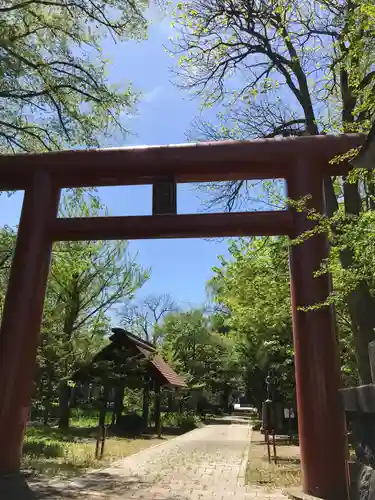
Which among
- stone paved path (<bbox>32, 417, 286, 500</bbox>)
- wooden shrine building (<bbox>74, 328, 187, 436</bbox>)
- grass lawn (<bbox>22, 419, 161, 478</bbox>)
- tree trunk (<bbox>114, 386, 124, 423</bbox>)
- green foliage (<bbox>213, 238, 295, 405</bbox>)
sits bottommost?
stone paved path (<bbox>32, 417, 286, 500</bbox>)

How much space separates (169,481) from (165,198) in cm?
516

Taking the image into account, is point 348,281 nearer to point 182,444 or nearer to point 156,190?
point 156,190

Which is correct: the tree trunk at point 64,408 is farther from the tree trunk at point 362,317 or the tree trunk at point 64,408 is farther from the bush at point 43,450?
the tree trunk at point 362,317

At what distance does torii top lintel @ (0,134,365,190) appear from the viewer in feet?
25.2

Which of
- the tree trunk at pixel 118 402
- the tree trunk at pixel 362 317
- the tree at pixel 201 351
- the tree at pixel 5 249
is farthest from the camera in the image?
the tree at pixel 201 351

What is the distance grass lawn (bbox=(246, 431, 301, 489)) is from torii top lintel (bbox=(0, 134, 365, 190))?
547 cm

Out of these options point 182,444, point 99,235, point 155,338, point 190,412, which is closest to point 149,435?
point 182,444

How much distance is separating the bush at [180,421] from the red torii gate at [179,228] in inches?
714

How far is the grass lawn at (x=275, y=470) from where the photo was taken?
7.99 m

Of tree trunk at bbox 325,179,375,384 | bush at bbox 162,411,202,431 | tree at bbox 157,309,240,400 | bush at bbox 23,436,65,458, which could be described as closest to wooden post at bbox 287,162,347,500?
tree trunk at bbox 325,179,375,384

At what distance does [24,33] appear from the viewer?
9594 millimetres

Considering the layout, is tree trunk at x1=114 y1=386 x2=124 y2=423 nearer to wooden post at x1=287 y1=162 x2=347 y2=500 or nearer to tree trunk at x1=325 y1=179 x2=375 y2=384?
tree trunk at x1=325 y1=179 x2=375 y2=384

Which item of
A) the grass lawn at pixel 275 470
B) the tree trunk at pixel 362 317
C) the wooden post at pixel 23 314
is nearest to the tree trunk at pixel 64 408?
the grass lawn at pixel 275 470

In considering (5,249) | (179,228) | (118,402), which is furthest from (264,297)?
(118,402)
